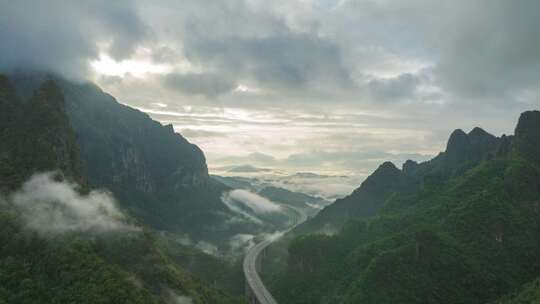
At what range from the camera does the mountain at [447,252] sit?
436ft

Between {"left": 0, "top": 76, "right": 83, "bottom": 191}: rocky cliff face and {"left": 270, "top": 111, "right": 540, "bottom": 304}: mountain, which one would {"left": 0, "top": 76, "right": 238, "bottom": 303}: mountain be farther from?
{"left": 270, "top": 111, "right": 540, "bottom": 304}: mountain

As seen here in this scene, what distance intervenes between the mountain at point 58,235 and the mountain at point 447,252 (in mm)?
47621

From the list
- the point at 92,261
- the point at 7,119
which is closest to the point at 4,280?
the point at 92,261

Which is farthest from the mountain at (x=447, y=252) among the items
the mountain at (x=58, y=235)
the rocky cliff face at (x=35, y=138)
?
the rocky cliff face at (x=35, y=138)

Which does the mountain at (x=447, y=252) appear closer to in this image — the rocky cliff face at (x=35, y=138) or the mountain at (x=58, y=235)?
the mountain at (x=58, y=235)

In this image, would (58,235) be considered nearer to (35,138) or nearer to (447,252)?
(35,138)

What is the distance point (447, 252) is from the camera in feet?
468

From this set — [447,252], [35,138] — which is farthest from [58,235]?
[447,252]

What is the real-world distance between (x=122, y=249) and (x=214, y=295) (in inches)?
1582

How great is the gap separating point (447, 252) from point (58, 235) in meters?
109

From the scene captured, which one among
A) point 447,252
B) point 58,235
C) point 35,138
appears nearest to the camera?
point 58,235

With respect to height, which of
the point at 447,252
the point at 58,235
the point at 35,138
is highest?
the point at 35,138

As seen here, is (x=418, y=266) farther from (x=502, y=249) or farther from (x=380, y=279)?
(x=502, y=249)

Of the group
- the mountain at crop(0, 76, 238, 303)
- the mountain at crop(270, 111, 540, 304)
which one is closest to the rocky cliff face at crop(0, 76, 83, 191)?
the mountain at crop(0, 76, 238, 303)
